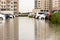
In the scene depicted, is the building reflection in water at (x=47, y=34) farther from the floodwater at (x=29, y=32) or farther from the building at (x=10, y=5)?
the building at (x=10, y=5)

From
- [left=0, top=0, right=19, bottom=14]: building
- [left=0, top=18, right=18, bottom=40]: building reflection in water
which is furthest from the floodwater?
[left=0, top=0, right=19, bottom=14]: building

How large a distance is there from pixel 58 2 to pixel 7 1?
80481 mm

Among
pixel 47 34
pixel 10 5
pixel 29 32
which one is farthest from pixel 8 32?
pixel 10 5

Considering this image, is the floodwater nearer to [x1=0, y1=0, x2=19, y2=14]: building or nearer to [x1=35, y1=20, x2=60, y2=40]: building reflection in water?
[x1=35, y1=20, x2=60, y2=40]: building reflection in water

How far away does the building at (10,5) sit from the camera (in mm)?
130475

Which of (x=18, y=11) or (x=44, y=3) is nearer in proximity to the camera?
(x=44, y=3)

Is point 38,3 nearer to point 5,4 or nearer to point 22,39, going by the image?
point 5,4

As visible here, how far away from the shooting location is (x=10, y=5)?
13912cm

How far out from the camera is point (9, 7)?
5413 inches

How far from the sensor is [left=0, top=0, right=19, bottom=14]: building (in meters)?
130

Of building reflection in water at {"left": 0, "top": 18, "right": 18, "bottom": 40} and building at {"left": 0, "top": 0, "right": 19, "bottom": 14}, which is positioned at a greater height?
building reflection in water at {"left": 0, "top": 18, "right": 18, "bottom": 40}


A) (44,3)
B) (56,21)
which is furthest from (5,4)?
(56,21)

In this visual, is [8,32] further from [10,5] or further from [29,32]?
[10,5]

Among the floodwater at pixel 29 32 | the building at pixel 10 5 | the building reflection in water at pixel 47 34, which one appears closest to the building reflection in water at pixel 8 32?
the floodwater at pixel 29 32
